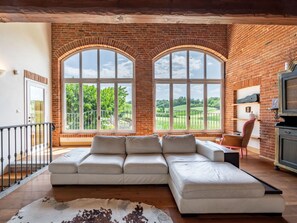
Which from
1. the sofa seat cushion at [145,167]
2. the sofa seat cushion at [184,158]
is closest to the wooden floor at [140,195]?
the sofa seat cushion at [145,167]

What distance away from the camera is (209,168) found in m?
2.93

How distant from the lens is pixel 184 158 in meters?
3.53

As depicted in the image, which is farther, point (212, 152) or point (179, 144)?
point (179, 144)

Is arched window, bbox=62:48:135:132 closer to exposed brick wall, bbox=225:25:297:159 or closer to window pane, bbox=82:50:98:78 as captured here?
window pane, bbox=82:50:98:78

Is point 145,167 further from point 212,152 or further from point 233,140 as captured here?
point 233,140

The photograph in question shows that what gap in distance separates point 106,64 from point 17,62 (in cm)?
278

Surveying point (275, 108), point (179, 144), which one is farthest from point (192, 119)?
point (179, 144)

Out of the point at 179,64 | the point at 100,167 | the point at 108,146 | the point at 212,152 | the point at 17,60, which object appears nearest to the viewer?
the point at 100,167

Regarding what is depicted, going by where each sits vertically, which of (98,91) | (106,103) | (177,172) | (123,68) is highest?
(123,68)

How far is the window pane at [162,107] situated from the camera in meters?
7.27

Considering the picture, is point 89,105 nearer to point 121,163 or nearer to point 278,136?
point 121,163

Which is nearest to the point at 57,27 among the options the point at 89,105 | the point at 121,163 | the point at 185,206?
the point at 89,105

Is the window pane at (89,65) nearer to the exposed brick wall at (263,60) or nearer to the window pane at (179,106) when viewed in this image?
the window pane at (179,106)

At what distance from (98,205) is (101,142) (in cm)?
145
